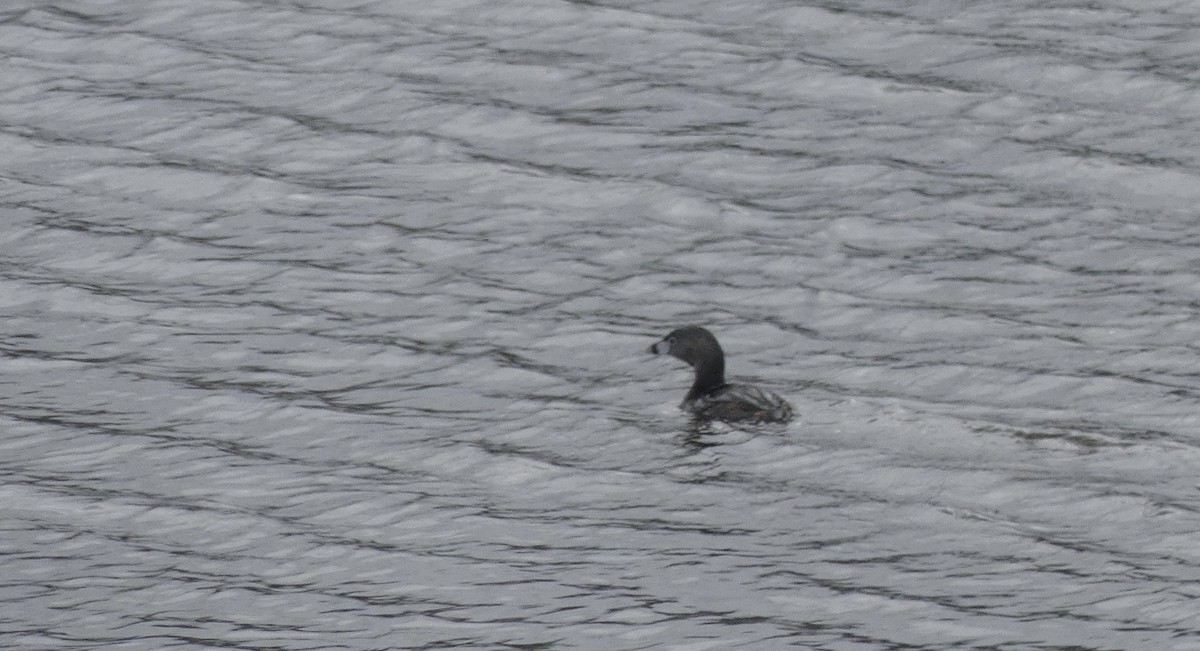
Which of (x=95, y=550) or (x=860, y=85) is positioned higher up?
(x=860, y=85)

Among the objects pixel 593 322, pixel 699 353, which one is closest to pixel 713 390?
pixel 699 353

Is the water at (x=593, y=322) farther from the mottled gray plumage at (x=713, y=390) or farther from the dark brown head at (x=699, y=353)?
the dark brown head at (x=699, y=353)

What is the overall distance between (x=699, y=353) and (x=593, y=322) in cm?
199

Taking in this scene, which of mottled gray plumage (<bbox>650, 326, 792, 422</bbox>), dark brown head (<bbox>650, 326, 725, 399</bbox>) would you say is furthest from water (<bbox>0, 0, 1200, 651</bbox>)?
dark brown head (<bbox>650, 326, 725, 399</bbox>)

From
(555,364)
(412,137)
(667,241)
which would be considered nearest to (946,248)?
(667,241)

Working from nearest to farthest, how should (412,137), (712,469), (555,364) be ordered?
(712,469) < (555,364) < (412,137)

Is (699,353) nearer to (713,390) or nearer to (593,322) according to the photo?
(713,390)

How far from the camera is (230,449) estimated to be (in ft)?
55.5

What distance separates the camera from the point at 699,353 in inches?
688

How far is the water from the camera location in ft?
47.3

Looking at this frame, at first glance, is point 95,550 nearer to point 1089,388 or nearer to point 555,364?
point 555,364

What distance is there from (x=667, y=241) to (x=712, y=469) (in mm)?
4969

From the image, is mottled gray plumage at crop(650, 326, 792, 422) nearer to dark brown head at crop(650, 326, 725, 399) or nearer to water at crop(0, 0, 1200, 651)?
dark brown head at crop(650, 326, 725, 399)

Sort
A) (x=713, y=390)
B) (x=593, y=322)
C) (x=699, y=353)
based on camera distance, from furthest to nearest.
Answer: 1. (x=593, y=322)
2. (x=699, y=353)
3. (x=713, y=390)
